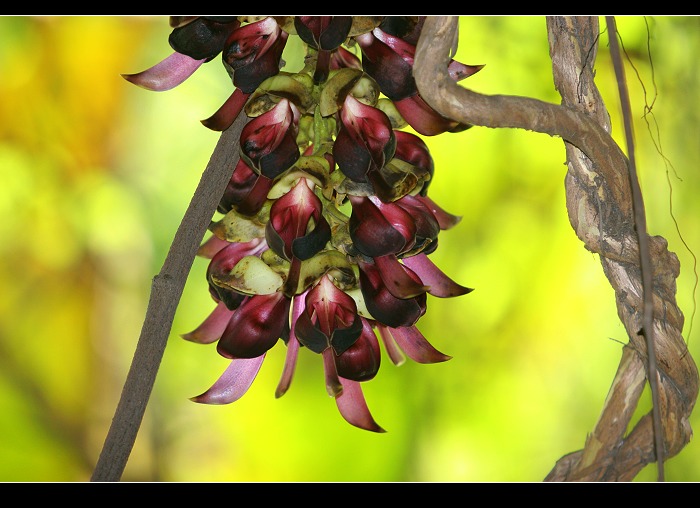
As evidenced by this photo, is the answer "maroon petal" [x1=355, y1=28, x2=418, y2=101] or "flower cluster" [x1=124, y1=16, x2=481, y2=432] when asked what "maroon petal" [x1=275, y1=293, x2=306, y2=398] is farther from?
"maroon petal" [x1=355, y1=28, x2=418, y2=101]

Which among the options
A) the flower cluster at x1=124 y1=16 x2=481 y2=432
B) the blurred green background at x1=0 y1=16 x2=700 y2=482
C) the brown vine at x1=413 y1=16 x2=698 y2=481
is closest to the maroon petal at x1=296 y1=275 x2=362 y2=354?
the flower cluster at x1=124 y1=16 x2=481 y2=432

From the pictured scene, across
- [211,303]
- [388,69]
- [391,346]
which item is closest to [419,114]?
[388,69]

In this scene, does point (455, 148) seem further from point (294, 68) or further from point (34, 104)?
point (34, 104)

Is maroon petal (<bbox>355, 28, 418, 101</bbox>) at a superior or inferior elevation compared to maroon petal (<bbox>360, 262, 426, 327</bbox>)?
superior

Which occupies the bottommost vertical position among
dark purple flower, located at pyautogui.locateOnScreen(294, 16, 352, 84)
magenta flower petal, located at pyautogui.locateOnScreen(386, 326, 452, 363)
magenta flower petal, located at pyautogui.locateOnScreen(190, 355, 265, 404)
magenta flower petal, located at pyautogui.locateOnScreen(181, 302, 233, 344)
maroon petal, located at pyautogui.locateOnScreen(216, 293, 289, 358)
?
magenta flower petal, located at pyautogui.locateOnScreen(190, 355, 265, 404)

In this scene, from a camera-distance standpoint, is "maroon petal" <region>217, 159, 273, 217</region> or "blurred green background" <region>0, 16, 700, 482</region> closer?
"maroon petal" <region>217, 159, 273, 217</region>

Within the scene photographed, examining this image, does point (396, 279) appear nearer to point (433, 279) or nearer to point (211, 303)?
point (433, 279)
